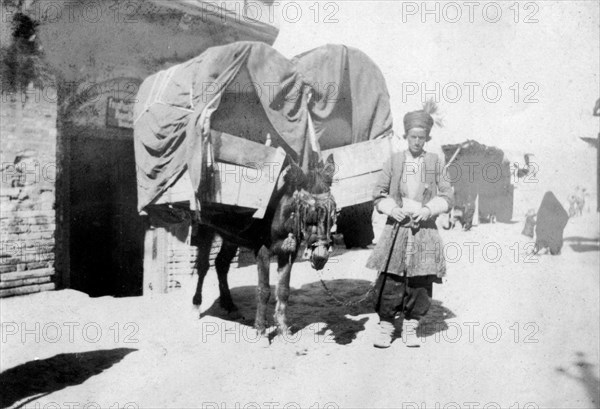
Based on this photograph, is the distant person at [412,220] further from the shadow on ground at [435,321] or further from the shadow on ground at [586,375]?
the shadow on ground at [586,375]

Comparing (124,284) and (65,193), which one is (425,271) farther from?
(124,284)

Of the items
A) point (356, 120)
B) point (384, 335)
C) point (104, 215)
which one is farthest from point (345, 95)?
point (104, 215)

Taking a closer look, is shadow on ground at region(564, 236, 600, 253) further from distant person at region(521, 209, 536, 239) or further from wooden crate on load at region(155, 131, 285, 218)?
wooden crate on load at region(155, 131, 285, 218)

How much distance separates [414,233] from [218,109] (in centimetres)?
188

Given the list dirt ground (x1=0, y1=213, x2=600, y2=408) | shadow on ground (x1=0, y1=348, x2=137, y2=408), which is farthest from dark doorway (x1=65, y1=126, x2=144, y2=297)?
shadow on ground (x1=0, y1=348, x2=137, y2=408)

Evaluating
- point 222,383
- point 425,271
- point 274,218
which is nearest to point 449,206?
point 425,271

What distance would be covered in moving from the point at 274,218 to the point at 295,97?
1074 mm

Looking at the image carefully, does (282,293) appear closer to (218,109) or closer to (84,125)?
(218,109)

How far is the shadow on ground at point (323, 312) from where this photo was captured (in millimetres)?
4473

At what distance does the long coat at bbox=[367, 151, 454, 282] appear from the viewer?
3.56 meters

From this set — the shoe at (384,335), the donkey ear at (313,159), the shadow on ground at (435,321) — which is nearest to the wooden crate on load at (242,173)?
the donkey ear at (313,159)

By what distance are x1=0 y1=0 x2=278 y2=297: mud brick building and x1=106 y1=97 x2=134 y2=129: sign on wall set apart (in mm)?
13

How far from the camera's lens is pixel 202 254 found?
195 inches

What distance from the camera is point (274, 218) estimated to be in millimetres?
4066
